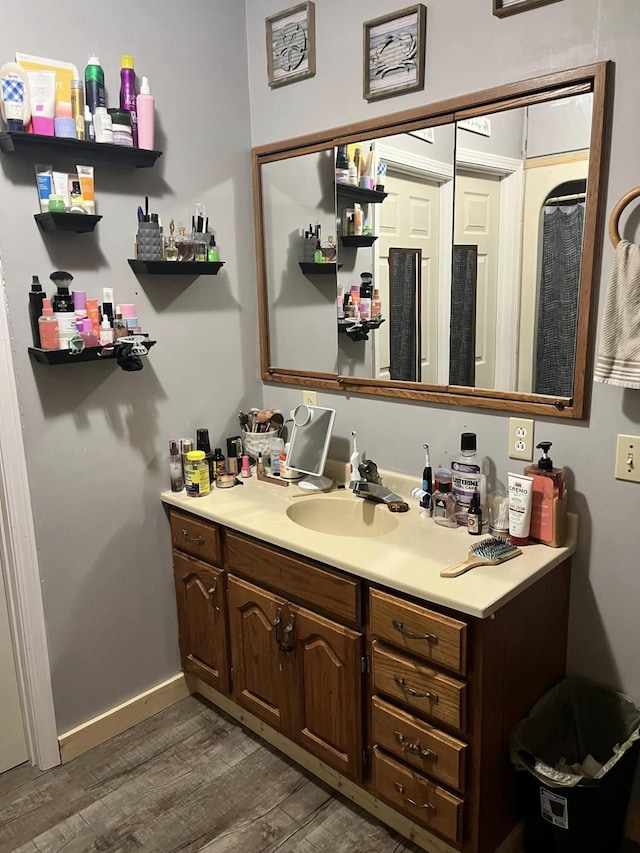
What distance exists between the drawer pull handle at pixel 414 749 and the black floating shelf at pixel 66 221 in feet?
5.39

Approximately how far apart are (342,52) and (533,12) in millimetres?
646

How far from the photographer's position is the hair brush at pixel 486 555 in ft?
5.12

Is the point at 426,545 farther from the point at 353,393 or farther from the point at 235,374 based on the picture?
the point at 235,374

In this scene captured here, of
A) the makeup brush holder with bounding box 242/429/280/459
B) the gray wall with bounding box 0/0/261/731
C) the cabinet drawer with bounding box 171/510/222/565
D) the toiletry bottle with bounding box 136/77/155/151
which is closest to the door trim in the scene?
the gray wall with bounding box 0/0/261/731

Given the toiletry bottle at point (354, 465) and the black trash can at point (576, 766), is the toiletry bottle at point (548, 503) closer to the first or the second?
the black trash can at point (576, 766)

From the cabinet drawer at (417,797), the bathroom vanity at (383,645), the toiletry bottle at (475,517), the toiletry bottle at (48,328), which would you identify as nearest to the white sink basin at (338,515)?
the bathroom vanity at (383,645)

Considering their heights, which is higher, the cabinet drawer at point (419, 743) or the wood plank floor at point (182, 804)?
the cabinet drawer at point (419, 743)

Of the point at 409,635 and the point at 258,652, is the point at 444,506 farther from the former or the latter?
the point at 258,652

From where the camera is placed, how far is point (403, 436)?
82.6 inches

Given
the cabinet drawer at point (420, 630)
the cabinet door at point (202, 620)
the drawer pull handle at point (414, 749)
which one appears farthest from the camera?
the cabinet door at point (202, 620)

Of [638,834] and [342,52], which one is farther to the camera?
[342,52]

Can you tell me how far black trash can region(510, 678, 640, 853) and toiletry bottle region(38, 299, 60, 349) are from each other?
1.62 metres

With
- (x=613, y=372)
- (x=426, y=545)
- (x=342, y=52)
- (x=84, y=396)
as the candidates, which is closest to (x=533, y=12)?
(x=342, y=52)

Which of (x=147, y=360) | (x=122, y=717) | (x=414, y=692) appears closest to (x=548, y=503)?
(x=414, y=692)
